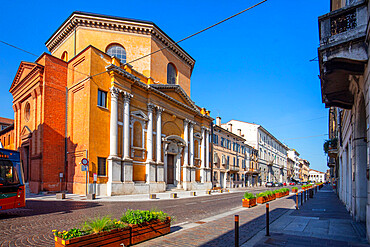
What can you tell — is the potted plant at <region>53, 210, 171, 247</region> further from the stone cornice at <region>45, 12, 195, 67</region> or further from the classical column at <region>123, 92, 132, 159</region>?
the stone cornice at <region>45, 12, 195, 67</region>

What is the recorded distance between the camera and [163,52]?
32531 mm

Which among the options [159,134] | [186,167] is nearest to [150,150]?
[159,134]

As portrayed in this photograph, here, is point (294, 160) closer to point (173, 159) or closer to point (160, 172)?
point (173, 159)

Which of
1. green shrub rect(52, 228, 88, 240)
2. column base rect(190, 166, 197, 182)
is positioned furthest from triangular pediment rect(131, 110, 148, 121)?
green shrub rect(52, 228, 88, 240)

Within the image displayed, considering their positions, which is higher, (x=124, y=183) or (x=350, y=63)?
(x=350, y=63)

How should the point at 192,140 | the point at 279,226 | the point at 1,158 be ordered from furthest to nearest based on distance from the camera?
the point at 192,140
the point at 1,158
the point at 279,226

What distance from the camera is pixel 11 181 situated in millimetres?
10633

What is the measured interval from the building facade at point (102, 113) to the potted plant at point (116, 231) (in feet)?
44.8

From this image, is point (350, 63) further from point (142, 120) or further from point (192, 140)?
point (192, 140)

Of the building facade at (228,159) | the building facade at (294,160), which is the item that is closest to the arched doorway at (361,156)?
the building facade at (228,159)

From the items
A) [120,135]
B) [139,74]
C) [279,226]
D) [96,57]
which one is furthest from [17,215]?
[139,74]

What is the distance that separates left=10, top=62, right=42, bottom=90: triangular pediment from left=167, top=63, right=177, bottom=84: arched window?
16.0 m

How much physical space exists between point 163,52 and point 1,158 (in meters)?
24.9

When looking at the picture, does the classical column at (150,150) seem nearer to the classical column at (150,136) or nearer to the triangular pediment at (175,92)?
the classical column at (150,136)
